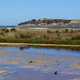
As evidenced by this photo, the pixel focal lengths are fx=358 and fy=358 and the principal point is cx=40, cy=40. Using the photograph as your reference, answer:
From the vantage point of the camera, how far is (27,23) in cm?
16225

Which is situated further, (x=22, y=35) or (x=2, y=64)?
(x=22, y=35)

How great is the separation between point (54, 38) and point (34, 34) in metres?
4.51

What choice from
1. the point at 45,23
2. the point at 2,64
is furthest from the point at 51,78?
the point at 45,23

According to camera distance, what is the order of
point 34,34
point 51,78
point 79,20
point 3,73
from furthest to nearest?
point 79,20 → point 34,34 → point 3,73 → point 51,78

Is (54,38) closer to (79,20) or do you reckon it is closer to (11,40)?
(11,40)

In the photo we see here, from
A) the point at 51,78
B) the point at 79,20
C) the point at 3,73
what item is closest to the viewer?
the point at 51,78

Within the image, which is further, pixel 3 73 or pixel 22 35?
pixel 22 35

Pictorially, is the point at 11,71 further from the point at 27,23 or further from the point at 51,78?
the point at 27,23

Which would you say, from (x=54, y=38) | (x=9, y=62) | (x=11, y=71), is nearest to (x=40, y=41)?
(x=54, y=38)

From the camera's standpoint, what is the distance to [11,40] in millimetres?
49469

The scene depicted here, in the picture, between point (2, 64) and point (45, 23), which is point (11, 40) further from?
point (45, 23)

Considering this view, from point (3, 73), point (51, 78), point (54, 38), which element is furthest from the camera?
point (54, 38)

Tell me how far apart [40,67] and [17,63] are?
2.59 metres

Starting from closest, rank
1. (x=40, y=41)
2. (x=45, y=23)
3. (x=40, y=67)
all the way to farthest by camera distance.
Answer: (x=40, y=67) → (x=40, y=41) → (x=45, y=23)
